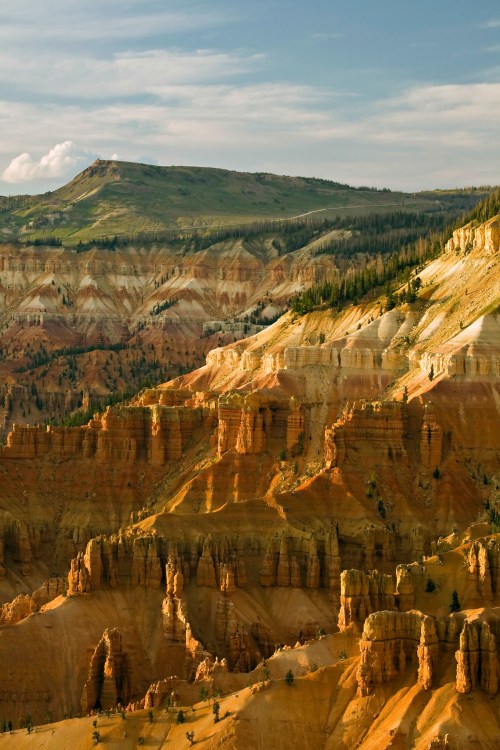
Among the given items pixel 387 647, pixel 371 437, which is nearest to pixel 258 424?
pixel 371 437

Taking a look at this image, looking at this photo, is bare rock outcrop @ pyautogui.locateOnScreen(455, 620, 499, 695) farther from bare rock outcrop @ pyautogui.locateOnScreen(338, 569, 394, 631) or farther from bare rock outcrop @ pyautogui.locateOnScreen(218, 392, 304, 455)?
bare rock outcrop @ pyautogui.locateOnScreen(218, 392, 304, 455)

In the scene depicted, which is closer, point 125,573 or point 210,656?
point 210,656

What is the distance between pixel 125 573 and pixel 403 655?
4475 cm

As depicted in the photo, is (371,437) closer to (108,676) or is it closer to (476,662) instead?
(108,676)

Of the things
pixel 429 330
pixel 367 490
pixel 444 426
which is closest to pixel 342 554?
pixel 367 490

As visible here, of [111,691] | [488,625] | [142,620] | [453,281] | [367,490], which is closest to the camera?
[488,625]

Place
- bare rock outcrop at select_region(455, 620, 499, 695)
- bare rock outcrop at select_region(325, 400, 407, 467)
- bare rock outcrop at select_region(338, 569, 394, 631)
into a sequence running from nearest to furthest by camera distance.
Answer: bare rock outcrop at select_region(455, 620, 499, 695), bare rock outcrop at select_region(338, 569, 394, 631), bare rock outcrop at select_region(325, 400, 407, 467)

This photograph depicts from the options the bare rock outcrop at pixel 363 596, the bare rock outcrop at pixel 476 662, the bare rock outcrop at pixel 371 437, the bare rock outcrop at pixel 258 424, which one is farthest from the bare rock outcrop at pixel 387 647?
the bare rock outcrop at pixel 258 424

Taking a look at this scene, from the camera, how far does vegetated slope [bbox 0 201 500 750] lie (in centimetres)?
9475

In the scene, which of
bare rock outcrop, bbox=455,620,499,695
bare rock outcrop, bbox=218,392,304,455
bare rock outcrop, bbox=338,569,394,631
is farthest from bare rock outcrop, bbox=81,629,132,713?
bare rock outcrop, bbox=218,392,304,455

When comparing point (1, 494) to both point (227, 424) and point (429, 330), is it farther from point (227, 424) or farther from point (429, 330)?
point (429, 330)

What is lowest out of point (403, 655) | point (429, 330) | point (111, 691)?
point (111, 691)

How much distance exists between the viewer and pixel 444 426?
152875 mm

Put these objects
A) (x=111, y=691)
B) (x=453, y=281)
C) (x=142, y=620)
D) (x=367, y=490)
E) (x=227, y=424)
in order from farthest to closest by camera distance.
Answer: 1. (x=453, y=281)
2. (x=227, y=424)
3. (x=367, y=490)
4. (x=142, y=620)
5. (x=111, y=691)
